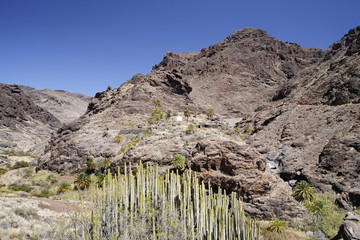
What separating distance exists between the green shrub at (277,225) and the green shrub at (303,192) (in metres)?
3.41

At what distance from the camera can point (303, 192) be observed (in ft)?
42.9

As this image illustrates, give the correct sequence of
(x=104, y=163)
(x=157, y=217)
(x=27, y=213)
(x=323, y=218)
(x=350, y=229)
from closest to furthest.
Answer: (x=350, y=229), (x=157, y=217), (x=27, y=213), (x=323, y=218), (x=104, y=163)

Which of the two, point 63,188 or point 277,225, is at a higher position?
point 277,225

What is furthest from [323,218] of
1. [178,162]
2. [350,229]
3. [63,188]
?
[63,188]

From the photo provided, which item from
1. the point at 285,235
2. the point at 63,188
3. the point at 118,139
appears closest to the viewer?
the point at 285,235

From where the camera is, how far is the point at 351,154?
572 inches

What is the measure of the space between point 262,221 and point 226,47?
113713 mm

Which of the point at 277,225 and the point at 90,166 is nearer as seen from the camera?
→ the point at 277,225

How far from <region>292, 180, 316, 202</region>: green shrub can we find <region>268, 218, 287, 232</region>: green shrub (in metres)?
3.41

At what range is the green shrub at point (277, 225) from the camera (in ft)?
32.4

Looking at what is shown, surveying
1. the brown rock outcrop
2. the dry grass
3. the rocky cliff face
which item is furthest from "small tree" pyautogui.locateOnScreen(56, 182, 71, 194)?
the brown rock outcrop

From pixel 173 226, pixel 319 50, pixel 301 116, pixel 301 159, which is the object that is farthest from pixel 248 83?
pixel 173 226

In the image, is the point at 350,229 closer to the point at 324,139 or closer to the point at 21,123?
the point at 324,139

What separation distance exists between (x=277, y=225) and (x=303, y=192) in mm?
4439
